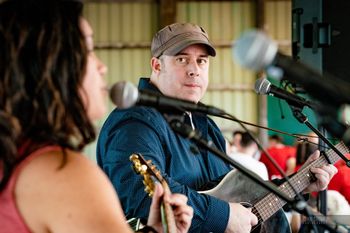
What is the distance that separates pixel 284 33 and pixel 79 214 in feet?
34.8

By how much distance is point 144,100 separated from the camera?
1.73m

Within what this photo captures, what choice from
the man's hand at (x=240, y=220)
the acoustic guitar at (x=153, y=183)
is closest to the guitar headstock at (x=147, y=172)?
the acoustic guitar at (x=153, y=183)

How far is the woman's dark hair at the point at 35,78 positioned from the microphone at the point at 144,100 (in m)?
0.16

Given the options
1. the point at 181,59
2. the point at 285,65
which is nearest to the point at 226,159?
the point at 285,65

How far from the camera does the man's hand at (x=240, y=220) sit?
9.25 ft

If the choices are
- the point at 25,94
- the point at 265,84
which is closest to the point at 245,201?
the point at 265,84

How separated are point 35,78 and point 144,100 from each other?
30cm

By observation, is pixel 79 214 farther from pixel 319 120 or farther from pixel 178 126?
pixel 319 120

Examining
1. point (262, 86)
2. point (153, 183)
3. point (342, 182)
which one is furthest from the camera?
point (342, 182)

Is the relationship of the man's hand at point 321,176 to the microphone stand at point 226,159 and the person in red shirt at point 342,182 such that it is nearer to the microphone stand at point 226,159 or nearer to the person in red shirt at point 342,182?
the person in red shirt at point 342,182

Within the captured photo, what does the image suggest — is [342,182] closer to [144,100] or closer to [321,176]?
[321,176]

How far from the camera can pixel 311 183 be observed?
3.16 metres

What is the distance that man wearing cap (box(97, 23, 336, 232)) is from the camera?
9.05 ft

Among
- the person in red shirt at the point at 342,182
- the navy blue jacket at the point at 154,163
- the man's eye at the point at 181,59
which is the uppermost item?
the man's eye at the point at 181,59
